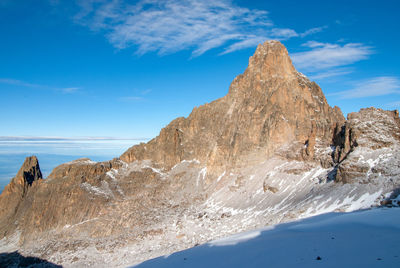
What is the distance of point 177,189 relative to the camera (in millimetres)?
87062

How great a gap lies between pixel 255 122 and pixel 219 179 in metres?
20.2

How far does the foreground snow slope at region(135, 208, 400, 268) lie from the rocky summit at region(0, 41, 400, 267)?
88.2 feet

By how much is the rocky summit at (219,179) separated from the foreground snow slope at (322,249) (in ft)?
88.2

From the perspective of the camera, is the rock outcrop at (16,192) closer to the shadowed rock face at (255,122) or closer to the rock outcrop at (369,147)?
the shadowed rock face at (255,122)

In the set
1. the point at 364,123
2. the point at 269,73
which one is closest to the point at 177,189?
the point at 269,73

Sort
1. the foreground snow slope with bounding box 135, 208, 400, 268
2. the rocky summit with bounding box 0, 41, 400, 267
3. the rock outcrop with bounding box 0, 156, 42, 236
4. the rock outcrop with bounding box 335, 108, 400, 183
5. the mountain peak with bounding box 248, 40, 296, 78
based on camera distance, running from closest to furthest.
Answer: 1. the foreground snow slope with bounding box 135, 208, 400, 268
2. the rock outcrop with bounding box 335, 108, 400, 183
3. the rocky summit with bounding box 0, 41, 400, 267
4. the mountain peak with bounding box 248, 40, 296, 78
5. the rock outcrop with bounding box 0, 156, 42, 236

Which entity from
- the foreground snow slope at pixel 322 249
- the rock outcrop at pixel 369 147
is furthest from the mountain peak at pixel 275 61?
the foreground snow slope at pixel 322 249

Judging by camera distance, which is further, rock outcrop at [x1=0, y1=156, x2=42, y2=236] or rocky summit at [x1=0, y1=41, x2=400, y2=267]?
rock outcrop at [x1=0, y1=156, x2=42, y2=236]

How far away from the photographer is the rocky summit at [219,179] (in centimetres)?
5359

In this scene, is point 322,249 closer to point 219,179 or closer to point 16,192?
point 219,179

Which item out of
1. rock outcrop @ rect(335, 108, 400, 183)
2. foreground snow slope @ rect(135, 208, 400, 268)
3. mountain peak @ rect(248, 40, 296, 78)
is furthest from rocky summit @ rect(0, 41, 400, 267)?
foreground snow slope @ rect(135, 208, 400, 268)

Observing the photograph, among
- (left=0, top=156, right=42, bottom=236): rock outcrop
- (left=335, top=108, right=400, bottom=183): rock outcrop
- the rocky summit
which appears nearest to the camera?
(left=335, top=108, right=400, bottom=183): rock outcrop

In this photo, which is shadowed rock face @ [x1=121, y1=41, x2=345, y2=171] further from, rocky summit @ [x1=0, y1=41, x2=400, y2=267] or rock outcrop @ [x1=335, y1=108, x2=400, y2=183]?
rock outcrop @ [x1=335, y1=108, x2=400, y2=183]

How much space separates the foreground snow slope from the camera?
12.2 meters
